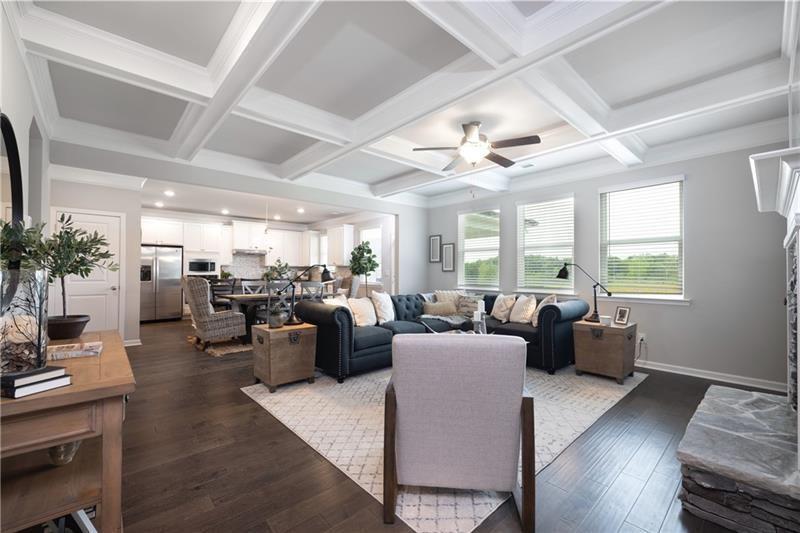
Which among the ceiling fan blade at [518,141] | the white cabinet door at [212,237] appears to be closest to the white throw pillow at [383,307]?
the ceiling fan blade at [518,141]

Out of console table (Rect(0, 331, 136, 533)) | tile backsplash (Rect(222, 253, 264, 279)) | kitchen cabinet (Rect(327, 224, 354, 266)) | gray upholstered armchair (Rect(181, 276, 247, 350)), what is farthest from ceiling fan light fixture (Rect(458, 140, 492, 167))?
tile backsplash (Rect(222, 253, 264, 279))

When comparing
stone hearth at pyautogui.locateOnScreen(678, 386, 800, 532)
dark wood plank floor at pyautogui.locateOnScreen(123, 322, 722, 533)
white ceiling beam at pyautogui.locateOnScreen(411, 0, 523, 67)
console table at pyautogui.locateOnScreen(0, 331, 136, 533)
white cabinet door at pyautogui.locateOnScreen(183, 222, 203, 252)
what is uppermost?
white ceiling beam at pyautogui.locateOnScreen(411, 0, 523, 67)

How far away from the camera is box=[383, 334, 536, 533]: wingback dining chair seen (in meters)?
1.58

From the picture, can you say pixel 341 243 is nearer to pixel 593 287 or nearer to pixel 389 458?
pixel 593 287

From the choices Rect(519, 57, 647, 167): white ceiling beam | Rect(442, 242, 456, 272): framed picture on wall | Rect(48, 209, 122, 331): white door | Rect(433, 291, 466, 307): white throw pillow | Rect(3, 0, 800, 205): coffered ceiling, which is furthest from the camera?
Rect(442, 242, 456, 272): framed picture on wall

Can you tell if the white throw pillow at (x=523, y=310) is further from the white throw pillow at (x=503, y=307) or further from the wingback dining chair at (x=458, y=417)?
the wingback dining chair at (x=458, y=417)

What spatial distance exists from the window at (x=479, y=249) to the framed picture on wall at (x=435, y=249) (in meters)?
0.45

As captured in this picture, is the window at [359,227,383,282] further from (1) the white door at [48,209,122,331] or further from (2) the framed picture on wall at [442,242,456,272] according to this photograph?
(1) the white door at [48,209,122,331]

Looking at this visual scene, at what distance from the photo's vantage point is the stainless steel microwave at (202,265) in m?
8.17

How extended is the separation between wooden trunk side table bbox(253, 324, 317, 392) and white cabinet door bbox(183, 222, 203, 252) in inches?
228

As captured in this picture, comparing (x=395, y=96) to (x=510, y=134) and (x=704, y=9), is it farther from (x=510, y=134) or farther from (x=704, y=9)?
(x=704, y=9)

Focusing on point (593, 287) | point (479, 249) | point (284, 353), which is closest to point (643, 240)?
point (593, 287)

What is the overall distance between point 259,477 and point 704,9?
3.72 m

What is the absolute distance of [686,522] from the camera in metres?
1.68
